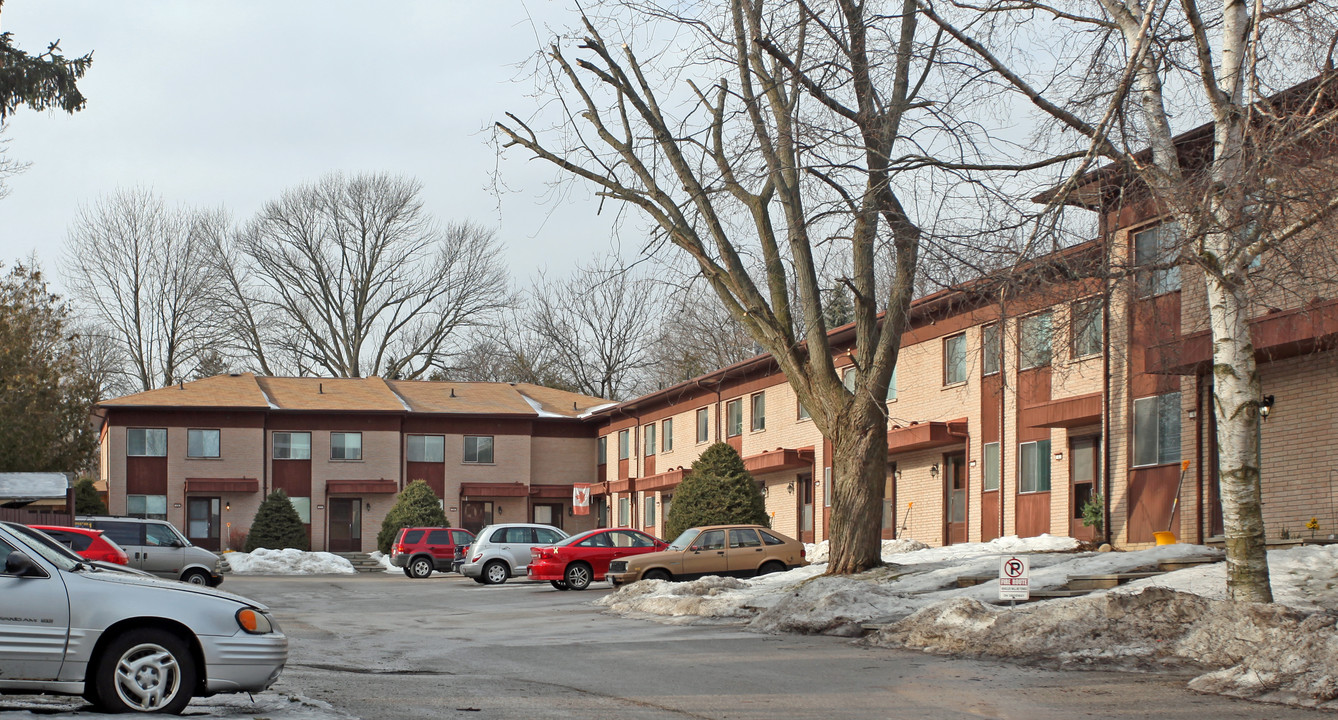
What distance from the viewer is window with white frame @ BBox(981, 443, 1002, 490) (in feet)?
97.1

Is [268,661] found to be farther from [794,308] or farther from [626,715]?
[794,308]

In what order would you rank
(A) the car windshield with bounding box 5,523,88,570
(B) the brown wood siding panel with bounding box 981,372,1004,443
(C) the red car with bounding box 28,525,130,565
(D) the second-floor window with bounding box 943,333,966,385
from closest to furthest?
(A) the car windshield with bounding box 5,523,88,570 → (C) the red car with bounding box 28,525,130,565 → (B) the brown wood siding panel with bounding box 981,372,1004,443 → (D) the second-floor window with bounding box 943,333,966,385

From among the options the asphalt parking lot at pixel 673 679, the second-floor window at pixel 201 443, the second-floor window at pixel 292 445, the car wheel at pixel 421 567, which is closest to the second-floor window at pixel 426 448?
the second-floor window at pixel 292 445

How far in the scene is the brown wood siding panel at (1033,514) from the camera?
2766 cm

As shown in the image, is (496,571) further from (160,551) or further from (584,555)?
(160,551)

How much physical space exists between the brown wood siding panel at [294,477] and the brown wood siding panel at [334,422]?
4.98 ft

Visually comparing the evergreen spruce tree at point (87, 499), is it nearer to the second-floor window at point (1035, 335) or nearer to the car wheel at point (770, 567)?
the car wheel at point (770, 567)

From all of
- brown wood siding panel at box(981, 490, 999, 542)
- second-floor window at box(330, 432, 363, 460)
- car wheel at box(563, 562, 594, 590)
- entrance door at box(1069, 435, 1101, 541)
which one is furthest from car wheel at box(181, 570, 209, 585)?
second-floor window at box(330, 432, 363, 460)

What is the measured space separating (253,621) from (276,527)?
4459 cm

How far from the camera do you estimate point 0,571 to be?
28.2ft

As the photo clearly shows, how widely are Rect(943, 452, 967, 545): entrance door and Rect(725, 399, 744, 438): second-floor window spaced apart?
11932mm

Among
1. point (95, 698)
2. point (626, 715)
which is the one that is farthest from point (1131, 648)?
point (95, 698)

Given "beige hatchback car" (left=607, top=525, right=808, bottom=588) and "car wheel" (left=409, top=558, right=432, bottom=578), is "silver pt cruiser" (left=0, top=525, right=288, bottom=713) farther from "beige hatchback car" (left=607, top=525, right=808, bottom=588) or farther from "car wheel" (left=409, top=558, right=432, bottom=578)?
"car wheel" (left=409, top=558, right=432, bottom=578)

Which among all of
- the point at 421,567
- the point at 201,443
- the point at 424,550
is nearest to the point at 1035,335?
the point at 424,550
